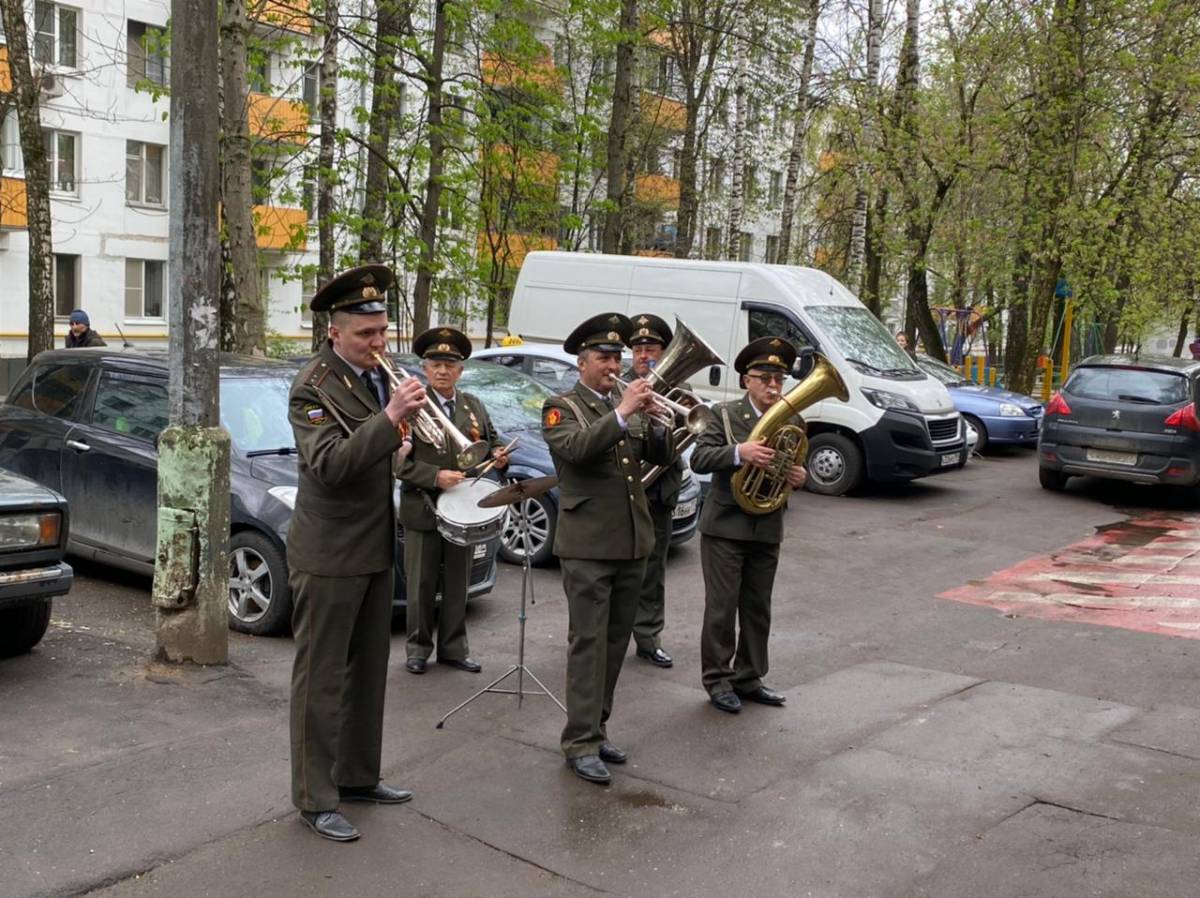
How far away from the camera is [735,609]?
693cm

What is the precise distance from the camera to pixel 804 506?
1471 cm

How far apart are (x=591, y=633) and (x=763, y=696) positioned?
5.28 feet

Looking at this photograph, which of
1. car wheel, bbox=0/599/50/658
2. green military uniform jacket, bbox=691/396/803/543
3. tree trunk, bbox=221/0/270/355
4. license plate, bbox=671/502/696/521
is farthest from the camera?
tree trunk, bbox=221/0/270/355

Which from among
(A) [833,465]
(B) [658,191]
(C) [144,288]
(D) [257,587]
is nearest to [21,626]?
(D) [257,587]

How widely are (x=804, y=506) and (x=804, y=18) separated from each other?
67.7 ft

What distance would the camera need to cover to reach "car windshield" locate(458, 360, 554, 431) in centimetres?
1167

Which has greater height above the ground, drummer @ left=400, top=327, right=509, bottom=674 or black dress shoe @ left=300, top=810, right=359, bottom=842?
drummer @ left=400, top=327, right=509, bottom=674

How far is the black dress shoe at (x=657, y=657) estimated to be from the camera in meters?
7.94

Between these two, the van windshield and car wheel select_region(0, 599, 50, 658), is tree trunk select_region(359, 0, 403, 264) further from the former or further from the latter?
car wheel select_region(0, 599, 50, 658)

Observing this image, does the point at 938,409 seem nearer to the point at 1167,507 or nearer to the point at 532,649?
the point at 1167,507

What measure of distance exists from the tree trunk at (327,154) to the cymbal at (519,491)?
11.0 meters

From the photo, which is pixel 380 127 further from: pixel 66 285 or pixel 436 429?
pixel 66 285

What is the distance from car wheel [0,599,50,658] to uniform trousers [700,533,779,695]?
3.75 metres

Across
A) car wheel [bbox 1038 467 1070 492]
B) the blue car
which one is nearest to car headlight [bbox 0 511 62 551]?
car wheel [bbox 1038 467 1070 492]
